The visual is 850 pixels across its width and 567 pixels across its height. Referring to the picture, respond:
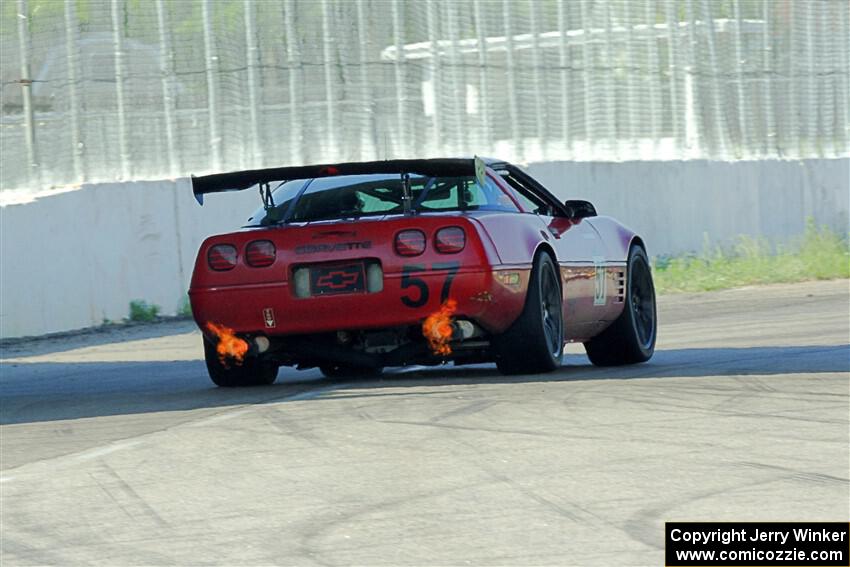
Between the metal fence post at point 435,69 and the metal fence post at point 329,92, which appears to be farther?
the metal fence post at point 435,69

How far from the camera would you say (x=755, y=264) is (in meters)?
20.6

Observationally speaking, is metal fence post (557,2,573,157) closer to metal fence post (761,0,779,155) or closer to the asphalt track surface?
metal fence post (761,0,779,155)

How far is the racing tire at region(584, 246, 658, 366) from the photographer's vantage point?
Result: 1028 centimetres

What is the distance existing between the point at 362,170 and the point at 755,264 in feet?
41.6

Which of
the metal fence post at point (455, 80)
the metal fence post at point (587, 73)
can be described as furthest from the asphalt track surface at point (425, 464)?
the metal fence post at point (587, 73)

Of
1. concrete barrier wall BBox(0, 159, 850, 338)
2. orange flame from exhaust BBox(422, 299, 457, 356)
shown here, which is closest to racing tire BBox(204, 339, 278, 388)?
orange flame from exhaust BBox(422, 299, 457, 356)

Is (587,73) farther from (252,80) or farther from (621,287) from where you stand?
(621,287)

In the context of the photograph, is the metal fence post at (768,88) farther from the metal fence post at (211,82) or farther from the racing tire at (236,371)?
the racing tire at (236,371)

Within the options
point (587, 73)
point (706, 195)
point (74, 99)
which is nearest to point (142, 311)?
point (74, 99)

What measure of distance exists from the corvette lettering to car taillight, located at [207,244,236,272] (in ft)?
1.28

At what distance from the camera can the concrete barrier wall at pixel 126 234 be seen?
48.1 ft

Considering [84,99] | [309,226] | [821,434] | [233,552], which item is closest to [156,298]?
[84,99]

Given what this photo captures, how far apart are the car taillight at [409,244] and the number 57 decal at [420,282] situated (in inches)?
2.7

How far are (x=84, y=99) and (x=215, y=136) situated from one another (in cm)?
155
